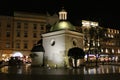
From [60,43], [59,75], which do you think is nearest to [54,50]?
[60,43]

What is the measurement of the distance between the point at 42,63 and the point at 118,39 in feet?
203

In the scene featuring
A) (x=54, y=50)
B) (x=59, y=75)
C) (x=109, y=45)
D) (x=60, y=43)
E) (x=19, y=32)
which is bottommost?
(x=59, y=75)

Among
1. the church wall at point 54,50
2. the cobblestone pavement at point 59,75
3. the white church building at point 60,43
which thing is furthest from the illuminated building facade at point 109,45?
the cobblestone pavement at point 59,75

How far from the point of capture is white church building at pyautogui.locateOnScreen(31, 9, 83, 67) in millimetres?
48156

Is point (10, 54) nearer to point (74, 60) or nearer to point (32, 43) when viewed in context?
point (32, 43)

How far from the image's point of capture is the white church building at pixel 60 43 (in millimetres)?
48156

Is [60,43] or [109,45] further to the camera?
[109,45]

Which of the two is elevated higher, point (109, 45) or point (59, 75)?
point (109, 45)

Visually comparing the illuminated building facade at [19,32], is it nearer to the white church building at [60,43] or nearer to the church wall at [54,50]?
Answer: the white church building at [60,43]

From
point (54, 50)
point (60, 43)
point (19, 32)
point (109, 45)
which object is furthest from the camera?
point (109, 45)

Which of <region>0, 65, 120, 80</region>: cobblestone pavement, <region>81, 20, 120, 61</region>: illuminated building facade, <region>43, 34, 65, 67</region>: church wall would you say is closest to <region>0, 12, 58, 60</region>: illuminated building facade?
<region>43, 34, 65, 67</region>: church wall

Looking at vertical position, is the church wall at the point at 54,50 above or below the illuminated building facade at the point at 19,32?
below

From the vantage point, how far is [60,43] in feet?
161

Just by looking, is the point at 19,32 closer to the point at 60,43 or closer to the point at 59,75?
the point at 60,43
